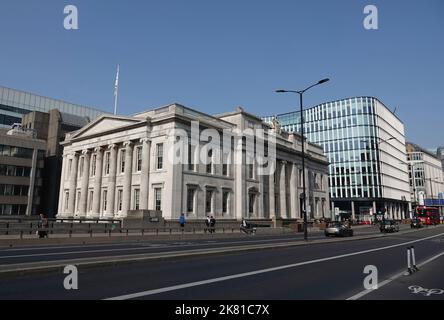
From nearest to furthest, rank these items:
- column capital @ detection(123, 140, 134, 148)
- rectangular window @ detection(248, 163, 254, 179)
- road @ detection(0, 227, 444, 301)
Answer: road @ detection(0, 227, 444, 301) < column capital @ detection(123, 140, 134, 148) < rectangular window @ detection(248, 163, 254, 179)

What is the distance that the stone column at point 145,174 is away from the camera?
43438mm

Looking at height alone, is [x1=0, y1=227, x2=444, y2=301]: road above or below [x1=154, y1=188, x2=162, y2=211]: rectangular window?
below

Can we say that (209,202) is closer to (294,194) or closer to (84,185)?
(84,185)

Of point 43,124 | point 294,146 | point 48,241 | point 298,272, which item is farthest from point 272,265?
point 43,124

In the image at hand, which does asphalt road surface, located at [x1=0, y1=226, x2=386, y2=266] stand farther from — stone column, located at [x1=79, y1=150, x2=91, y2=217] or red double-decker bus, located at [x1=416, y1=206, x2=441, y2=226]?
red double-decker bus, located at [x1=416, y1=206, x2=441, y2=226]

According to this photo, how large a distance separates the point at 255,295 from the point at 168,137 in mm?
36353

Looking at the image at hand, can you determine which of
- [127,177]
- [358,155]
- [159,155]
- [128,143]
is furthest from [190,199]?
[358,155]

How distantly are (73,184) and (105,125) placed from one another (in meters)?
11.7

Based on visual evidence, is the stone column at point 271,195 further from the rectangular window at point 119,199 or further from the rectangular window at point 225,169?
the rectangular window at point 119,199

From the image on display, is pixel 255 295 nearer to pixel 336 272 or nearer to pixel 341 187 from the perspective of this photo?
pixel 336 272

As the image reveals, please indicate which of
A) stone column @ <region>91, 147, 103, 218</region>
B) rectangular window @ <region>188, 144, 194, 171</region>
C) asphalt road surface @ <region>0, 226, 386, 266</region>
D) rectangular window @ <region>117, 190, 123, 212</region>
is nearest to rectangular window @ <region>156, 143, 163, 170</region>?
rectangular window @ <region>188, 144, 194, 171</region>

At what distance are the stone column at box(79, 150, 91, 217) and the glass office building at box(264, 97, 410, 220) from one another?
62728mm

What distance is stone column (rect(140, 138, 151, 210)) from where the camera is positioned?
143 ft

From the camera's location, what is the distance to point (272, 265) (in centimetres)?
1213
